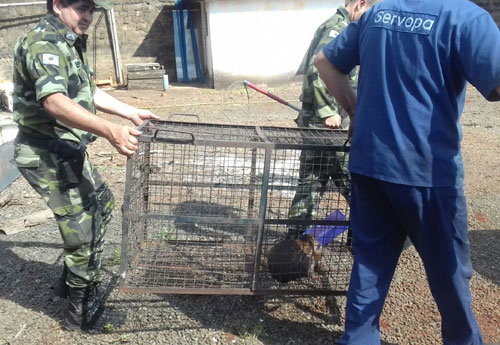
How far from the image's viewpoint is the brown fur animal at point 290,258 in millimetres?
3191

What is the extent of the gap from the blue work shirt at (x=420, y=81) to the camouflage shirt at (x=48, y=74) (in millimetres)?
1601

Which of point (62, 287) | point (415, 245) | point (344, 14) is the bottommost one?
point (62, 287)

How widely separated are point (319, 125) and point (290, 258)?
130 cm

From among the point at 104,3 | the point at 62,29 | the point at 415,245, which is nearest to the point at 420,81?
the point at 415,245

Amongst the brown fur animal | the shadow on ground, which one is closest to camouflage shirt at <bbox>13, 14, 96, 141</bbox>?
the brown fur animal

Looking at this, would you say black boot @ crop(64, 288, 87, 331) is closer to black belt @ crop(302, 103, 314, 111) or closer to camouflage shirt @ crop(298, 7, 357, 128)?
camouflage shirt @ crop(298, 7, 357, 128)

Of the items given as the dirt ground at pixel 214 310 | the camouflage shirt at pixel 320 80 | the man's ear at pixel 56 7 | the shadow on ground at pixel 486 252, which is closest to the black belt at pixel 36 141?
the man's ear at pixel 56 7

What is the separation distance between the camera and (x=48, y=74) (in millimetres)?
2469

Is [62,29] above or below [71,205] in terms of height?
above

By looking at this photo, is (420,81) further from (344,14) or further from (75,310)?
(75,310)

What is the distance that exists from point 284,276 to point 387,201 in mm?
1160

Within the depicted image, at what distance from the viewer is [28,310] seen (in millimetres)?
3184

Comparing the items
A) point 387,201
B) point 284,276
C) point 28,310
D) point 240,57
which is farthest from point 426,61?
point 240,57

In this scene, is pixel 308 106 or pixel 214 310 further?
pixel 308 106
